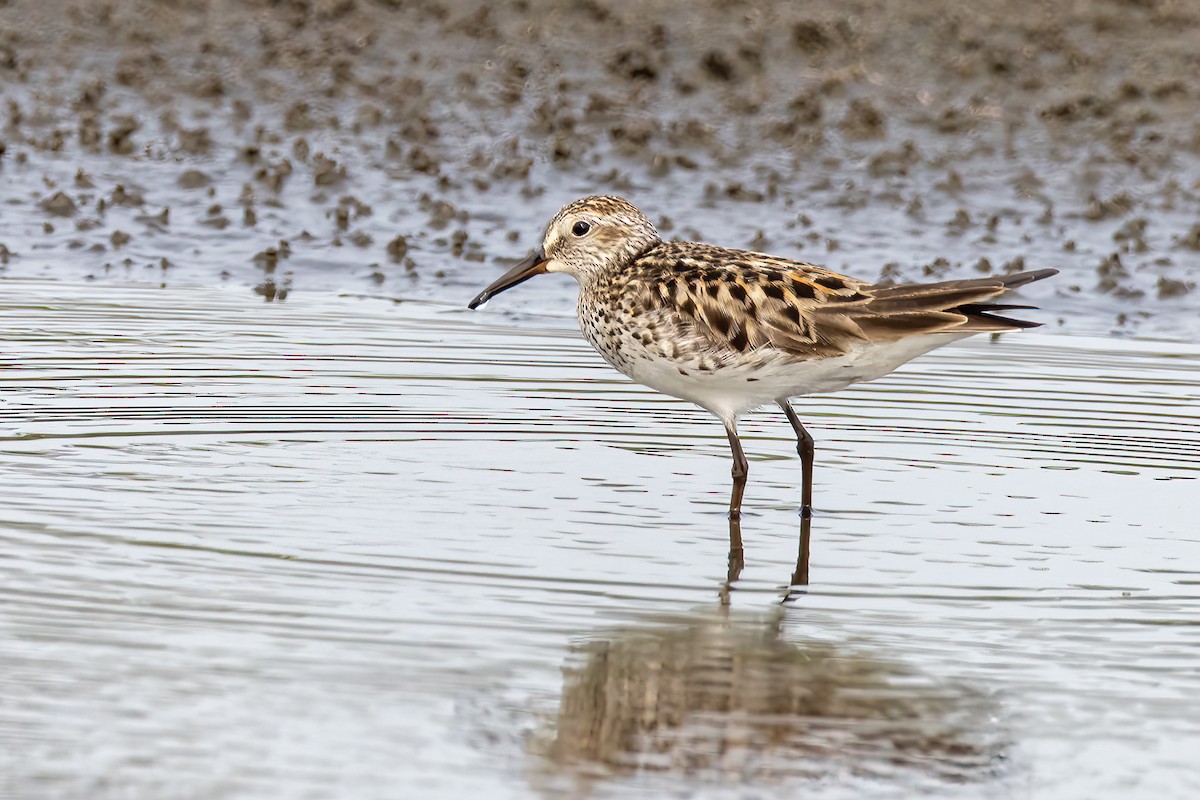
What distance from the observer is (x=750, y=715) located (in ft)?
22.4

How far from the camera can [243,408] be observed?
11.7 m

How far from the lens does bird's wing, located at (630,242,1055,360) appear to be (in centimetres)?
970

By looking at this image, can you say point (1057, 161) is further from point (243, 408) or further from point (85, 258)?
point (243, 408)

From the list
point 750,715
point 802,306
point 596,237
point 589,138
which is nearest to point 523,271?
point 596,237

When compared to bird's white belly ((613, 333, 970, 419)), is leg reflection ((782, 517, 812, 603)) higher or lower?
lower

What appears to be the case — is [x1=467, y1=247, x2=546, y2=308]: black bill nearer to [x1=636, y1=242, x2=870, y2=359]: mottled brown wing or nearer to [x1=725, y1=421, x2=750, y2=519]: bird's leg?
[x1=636, y1=242, x2=870, y2=359]: mottled brown wing

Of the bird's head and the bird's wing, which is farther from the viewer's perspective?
the bird's head

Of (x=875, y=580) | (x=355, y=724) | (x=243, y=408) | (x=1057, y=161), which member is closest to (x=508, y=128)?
(x=1057, y=161)

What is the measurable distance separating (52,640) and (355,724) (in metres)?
1.43

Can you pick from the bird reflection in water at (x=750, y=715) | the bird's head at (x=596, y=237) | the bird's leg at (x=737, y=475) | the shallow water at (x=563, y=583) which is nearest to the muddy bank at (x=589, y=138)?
the shallow water at (x=563, y=583)

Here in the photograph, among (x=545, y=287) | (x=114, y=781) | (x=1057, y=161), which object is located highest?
(x=1057, y=161)

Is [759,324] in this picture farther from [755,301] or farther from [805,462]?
[805,462]

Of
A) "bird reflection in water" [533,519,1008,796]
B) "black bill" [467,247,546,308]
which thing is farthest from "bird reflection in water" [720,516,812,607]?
"black bill" [467,247,546,308]

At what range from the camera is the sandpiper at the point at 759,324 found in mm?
9750
